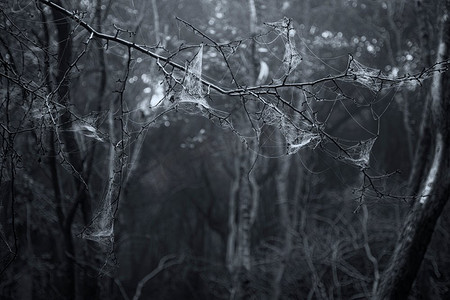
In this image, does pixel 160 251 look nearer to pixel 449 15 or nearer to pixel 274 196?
pixel 274 196

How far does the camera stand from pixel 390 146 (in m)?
13.1

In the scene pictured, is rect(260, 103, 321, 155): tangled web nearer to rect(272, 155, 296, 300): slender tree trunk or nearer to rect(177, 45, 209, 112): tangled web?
rect(177, 45, 209, 112): tangled web

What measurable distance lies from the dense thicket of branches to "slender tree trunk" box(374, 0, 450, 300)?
14 millimetres

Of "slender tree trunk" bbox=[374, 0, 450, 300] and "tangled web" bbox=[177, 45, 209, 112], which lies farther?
"slender tree trunk" bbox=[374, 0, 450, 300]

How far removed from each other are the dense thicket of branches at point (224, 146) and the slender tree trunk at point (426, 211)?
0.04 ft

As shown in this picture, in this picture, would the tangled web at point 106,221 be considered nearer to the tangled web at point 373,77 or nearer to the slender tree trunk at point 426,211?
the tangled web at point 373,77

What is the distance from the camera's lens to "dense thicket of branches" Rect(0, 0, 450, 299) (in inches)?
114

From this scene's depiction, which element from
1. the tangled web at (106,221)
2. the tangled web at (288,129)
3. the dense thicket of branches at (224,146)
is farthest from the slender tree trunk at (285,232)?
the tangled web at (106,221)

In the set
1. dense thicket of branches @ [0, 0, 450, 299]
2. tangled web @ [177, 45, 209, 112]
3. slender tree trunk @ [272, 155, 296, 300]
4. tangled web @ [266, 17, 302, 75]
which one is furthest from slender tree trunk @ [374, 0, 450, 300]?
slender tree trunk @ [272, 155, 296, 300]

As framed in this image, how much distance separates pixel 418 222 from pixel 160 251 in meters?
12.3

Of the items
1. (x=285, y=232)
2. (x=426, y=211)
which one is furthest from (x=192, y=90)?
(x=285, y=232)

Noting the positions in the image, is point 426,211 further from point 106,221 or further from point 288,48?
point 106,221

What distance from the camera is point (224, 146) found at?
1202cm

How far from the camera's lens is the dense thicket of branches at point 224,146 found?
→ 2893 mm
